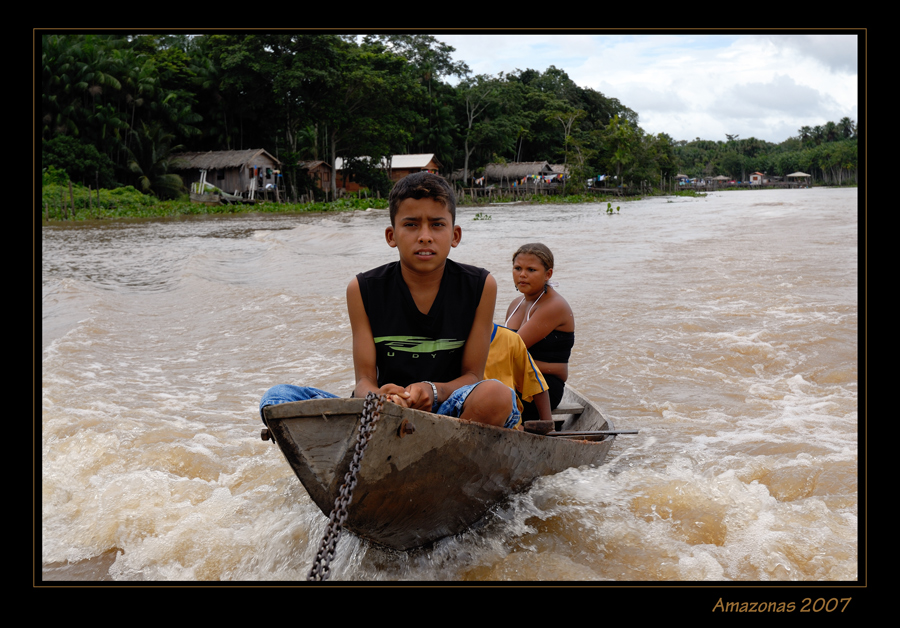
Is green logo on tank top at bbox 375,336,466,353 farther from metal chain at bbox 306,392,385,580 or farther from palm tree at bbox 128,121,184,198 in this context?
palm tree at bbox 128,121,184,198

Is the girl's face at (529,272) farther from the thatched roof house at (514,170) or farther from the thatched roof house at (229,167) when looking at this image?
the thatched roof house at (514,170)

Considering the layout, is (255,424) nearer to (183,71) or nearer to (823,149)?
(183,71)

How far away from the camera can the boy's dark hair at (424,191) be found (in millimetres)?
2424

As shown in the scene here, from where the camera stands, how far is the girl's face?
3611 millimetres

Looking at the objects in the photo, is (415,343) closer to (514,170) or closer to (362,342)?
(362,342)

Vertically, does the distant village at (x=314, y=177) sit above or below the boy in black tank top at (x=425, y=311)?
above

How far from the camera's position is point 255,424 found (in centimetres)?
465

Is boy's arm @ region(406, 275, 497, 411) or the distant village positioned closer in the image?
boy's arm @ region(406, 275, 497, 411)

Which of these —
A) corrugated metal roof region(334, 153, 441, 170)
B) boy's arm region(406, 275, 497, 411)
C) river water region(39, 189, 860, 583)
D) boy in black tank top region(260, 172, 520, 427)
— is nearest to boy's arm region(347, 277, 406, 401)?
boy in black tank top region(260, 172, 520, 427)

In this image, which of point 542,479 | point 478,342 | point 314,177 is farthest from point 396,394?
point 314,177

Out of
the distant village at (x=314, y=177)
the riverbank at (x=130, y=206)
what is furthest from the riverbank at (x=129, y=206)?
the distant village at (x=314, y=177)

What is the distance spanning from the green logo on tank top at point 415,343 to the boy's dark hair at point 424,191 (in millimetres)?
458

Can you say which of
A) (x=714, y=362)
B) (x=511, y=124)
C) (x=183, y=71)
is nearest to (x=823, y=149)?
(x=511, y=124)
